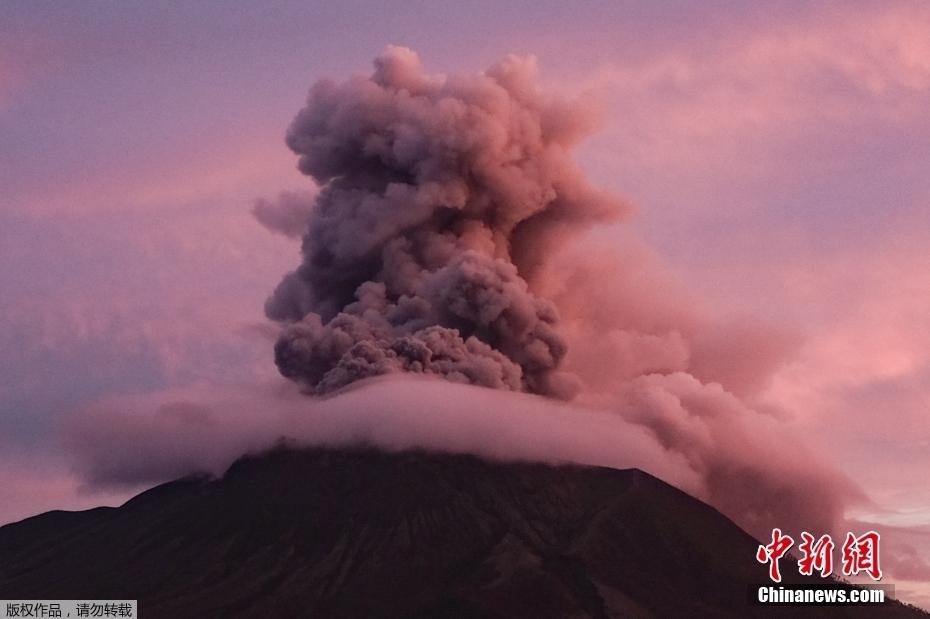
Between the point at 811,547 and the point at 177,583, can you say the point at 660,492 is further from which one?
the point at 811,547

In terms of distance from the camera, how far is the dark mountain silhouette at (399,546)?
421 ft

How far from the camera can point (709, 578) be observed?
467 feet

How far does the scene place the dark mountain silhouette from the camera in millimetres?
128375

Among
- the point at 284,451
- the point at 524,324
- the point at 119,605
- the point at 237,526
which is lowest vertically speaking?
the point at 119,605

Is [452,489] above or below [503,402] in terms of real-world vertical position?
below

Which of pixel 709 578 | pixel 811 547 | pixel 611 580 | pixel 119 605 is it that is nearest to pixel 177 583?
pixel 119 605

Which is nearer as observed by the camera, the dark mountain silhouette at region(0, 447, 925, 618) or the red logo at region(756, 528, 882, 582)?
the red logo at region(756, 528, 882, 582)

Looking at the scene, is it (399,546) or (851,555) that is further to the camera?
(399,546)

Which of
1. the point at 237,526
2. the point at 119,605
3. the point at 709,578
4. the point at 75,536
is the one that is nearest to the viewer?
the point at 119,605

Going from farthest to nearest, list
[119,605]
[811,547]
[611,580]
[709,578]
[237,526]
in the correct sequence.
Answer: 1. [237,526]
2. [709,578]
3. [611,580]
4. [119,605]
5. [811,547]

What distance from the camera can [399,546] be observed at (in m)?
141

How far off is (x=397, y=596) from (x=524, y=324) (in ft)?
117

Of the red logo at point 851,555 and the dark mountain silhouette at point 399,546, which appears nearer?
the red logo at point 851,555

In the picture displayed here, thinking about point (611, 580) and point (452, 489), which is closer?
point (611, 580)
